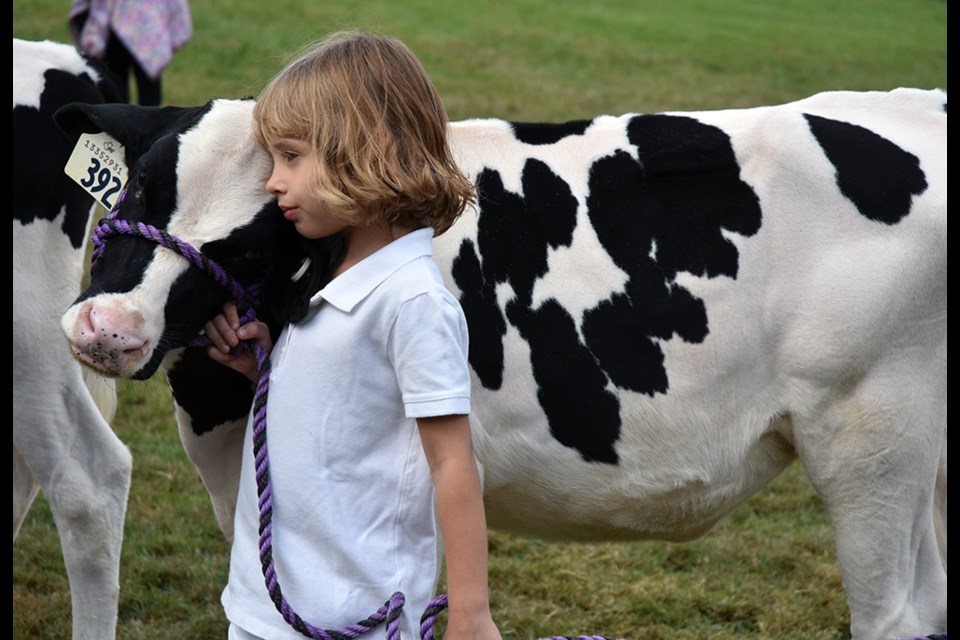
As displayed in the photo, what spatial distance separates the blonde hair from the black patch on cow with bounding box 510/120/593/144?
2.23 feet

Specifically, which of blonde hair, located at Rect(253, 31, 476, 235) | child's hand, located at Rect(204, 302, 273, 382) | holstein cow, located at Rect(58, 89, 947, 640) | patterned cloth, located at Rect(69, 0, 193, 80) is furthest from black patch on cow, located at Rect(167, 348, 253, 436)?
patterned cloth, located at Rect(69, 0, 193, 80)

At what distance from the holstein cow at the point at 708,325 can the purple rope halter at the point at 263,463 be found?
0.43 metres

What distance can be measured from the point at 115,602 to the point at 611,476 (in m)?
1.37

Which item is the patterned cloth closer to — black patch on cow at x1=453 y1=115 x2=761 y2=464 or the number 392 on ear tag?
the number 392 on ear tag

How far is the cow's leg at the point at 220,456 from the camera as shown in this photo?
8.61ft

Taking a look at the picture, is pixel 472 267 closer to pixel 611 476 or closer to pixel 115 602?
pixel 611 476

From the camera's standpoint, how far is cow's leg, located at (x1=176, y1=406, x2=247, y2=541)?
2623 millimetres

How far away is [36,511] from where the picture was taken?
14.6 ft

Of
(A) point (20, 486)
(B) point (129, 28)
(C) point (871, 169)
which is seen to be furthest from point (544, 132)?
(B) point (129, 28)

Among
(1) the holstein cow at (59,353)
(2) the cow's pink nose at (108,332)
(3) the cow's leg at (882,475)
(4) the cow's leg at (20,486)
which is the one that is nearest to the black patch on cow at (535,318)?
(3) the cow's leg at (882,475)

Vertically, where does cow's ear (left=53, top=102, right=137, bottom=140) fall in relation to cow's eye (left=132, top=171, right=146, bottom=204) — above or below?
above

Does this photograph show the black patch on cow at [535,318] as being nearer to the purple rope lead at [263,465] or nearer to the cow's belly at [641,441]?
the cow's belly at [641,441]

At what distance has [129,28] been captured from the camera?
301 inches

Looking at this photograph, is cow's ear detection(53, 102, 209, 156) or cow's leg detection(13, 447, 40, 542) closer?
cow's ear detection(53, 102, 209, 156)
